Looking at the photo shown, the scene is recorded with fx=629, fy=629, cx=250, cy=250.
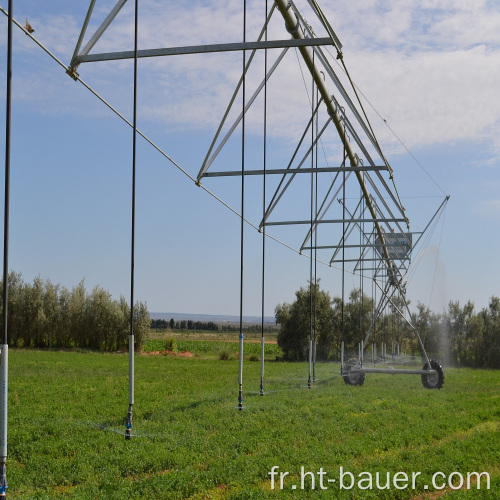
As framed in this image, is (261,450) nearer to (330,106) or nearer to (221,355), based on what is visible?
(330,106)

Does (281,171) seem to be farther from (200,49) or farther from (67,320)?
(67,320)

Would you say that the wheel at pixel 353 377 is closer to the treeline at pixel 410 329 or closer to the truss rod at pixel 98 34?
the truss rod at pixel 98 34

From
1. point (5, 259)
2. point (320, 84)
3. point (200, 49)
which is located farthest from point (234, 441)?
point (320, 84)

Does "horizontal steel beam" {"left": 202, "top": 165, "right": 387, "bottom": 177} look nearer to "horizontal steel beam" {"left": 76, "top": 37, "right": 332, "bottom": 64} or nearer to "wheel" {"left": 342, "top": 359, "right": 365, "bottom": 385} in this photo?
"horizontal steel beam" {"left": 76, "top": 37, "right": 332, "bottom": 64}

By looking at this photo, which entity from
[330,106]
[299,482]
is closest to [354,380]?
[330,106]

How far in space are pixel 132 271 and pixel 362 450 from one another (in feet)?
14.5

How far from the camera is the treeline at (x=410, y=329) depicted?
1780 inches

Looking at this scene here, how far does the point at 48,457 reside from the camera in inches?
348

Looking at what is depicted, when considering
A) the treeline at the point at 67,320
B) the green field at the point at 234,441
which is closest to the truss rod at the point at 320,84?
the green field at the point at 234,441

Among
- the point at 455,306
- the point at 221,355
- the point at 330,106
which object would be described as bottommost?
the point at 221,355

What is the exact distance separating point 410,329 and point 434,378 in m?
27.6

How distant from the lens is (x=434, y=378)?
1914 cm

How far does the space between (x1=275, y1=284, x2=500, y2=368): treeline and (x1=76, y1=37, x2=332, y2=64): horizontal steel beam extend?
36.1 meters

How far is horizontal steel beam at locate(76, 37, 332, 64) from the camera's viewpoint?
8875 mm
